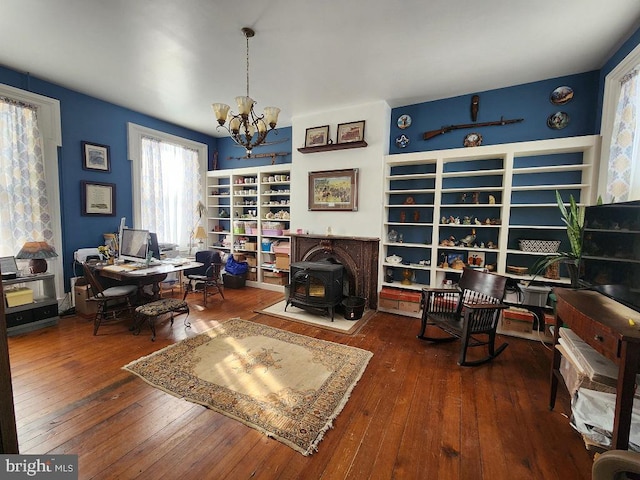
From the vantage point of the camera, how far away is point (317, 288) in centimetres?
362

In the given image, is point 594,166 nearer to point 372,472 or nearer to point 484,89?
point 484,89

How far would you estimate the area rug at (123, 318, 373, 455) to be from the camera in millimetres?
1801

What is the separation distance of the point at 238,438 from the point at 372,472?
826mm

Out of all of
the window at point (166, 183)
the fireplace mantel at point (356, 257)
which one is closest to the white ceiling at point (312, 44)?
the window at point (166, 183)

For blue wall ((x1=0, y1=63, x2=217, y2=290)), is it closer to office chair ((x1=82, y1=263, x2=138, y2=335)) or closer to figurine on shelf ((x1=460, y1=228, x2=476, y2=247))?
office chair ((x1=82, y1=263, x2=138, y2=335))

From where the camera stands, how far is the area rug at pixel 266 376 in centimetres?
180

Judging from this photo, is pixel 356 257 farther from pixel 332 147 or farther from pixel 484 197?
pixel 484 197

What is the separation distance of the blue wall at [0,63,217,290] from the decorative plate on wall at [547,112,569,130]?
5951mm

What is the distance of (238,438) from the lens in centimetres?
166

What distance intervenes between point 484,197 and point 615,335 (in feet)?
8.66

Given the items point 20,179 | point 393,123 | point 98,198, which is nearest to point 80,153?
Result: point 98,198

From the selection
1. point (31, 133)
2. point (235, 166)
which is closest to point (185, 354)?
point (31, 133)

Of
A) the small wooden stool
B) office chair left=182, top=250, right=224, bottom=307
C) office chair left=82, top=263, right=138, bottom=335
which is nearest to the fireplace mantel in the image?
office chair left=182, top=250, right=224, bottom=307

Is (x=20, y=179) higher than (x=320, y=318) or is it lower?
higher
